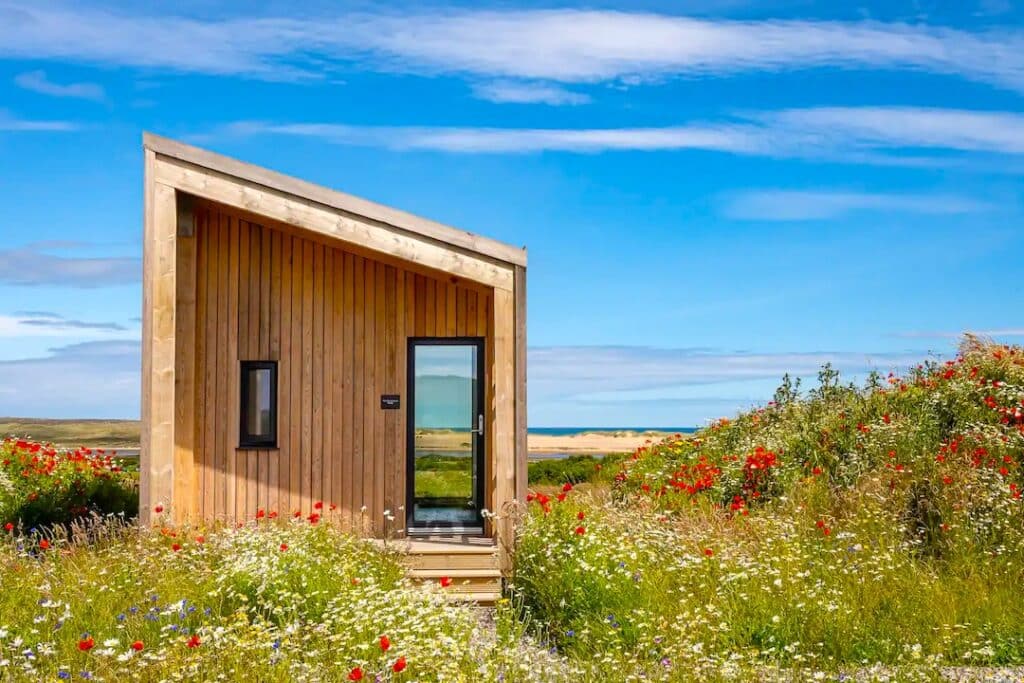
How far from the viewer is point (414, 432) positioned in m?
10.3

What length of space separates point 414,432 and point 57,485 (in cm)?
553

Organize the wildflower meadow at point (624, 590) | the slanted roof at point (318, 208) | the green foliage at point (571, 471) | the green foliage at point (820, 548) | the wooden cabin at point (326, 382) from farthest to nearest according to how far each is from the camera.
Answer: the green foliage at point (571, 471) < the wooden cabin at point (326, 382) < the slanted roof at point (318, 208) < the green foliage at point (820, 548) < the wildflower meadow at point (624, 590)

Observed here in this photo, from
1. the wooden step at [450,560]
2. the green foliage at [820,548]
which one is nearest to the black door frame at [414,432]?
the wooden step at [450,560]

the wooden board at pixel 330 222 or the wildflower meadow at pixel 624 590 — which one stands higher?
the wooden board at pixel 330 222

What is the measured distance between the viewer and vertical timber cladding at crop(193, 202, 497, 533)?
A: 10180mm

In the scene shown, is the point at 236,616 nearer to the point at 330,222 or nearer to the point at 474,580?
the point at 474,580

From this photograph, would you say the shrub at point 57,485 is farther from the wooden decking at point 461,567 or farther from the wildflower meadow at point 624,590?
the wooden decking at point 461,567

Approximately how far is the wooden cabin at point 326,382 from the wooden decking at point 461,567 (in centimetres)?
41

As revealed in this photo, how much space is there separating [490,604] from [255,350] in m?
3.60

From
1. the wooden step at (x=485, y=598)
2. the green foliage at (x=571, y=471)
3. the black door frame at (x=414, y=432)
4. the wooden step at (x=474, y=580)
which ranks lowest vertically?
the wooden step at (x=485, y=598)

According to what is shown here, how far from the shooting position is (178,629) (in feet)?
21.4

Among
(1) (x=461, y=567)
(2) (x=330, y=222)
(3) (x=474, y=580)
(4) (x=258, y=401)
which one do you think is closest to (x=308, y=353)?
(4) (x=258, y=401)

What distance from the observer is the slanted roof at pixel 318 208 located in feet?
30.1

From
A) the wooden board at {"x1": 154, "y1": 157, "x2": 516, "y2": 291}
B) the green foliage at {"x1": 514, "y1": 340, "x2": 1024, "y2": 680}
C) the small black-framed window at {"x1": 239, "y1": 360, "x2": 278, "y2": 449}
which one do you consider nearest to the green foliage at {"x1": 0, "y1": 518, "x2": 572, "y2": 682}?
the green foliage at {"x1": 514, "y1": 340, "x2": 1024, "y2": 680}
